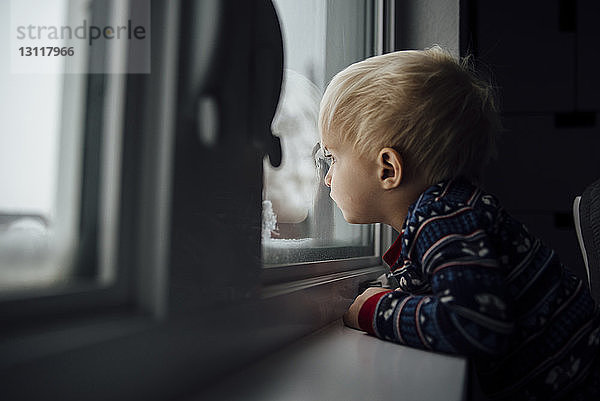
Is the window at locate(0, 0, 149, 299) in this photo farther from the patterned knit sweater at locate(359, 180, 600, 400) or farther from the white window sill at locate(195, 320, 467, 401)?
the patterned knit sweater at locate(359, 180, 600, 400)

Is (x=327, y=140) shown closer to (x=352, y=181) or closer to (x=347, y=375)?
(x=352, y=181)

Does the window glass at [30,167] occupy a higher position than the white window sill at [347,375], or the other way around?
the window glass at [30,167]

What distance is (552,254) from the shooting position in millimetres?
841

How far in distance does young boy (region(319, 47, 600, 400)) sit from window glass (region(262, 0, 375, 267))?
6cm

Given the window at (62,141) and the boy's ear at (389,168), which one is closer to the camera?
the window at (62,141)

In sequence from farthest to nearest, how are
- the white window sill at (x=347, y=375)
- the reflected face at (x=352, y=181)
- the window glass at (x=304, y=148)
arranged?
the reflected face at (x=352, y=181) < the window glass at (x=304, y=148) < the white window sill at (x=347, y=375)

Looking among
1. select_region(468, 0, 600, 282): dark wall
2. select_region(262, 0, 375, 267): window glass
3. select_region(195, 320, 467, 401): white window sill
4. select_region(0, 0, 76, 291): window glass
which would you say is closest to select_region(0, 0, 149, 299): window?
select_region(0, 0, 76, 291): window glass

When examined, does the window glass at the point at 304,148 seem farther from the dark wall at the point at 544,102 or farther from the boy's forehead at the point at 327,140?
the dark wall at the point at 544,102

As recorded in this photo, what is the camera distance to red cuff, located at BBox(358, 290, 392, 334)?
31.2 inches

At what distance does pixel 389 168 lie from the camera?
0.87 m

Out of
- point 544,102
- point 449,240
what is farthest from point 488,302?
point 544,102

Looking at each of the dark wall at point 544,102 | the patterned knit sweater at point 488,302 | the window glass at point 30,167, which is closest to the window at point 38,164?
the window glass at point 30,167

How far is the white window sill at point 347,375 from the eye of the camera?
491 millimetres

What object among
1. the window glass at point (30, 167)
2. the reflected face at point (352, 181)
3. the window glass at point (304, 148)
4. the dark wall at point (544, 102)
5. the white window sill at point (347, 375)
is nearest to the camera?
the window glass at point (30, 167)
